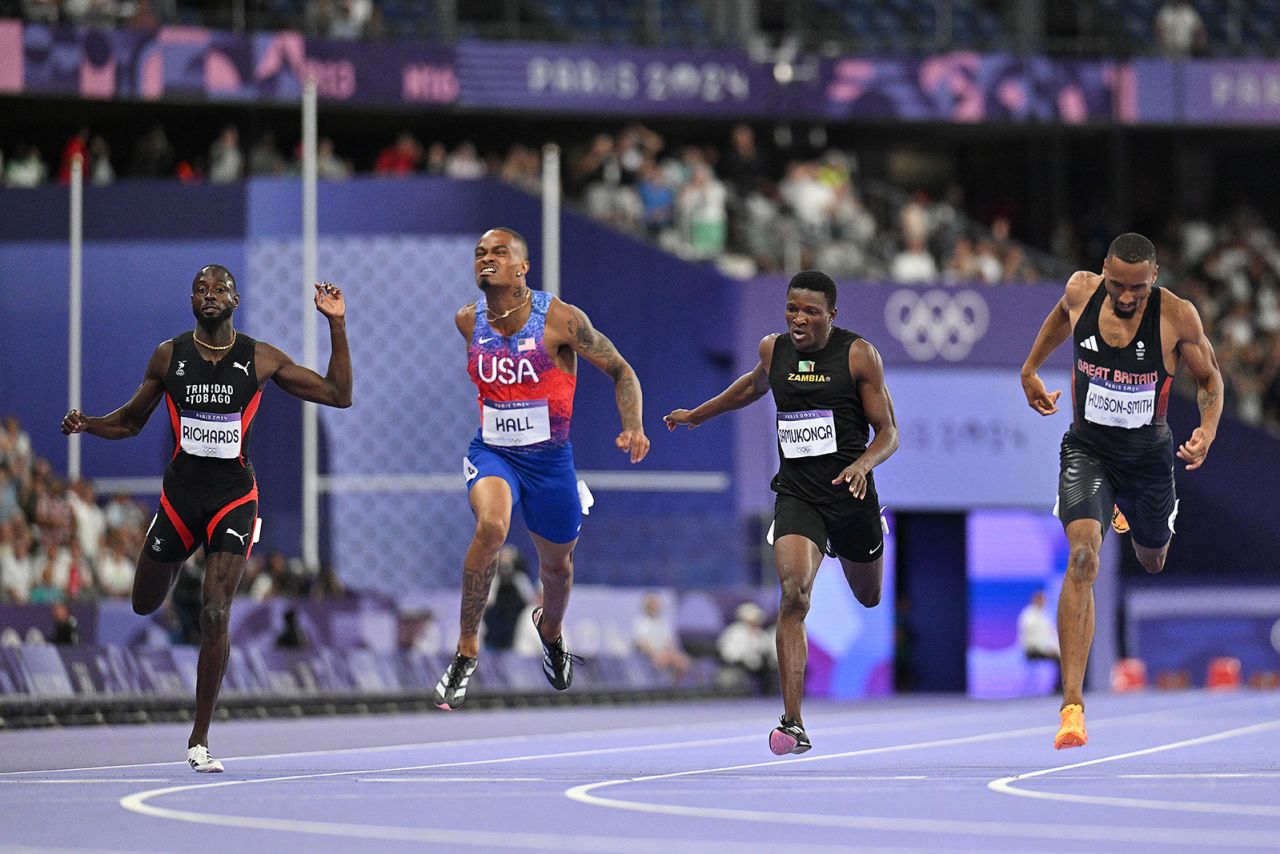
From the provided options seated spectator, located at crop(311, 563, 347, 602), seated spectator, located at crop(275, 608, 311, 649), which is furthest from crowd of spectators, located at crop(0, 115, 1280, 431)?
seated spectator, located at crop(275, 608, 311, 649)

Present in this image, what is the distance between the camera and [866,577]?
36.4ft

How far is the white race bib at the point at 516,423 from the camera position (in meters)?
11.2

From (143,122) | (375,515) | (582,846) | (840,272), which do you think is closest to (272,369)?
(582,846)

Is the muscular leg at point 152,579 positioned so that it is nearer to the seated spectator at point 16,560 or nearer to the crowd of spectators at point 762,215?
the seated spectator at point 16,560

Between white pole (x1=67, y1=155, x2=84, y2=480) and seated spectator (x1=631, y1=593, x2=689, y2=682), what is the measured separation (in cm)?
681

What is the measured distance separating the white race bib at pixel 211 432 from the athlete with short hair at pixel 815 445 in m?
2.09

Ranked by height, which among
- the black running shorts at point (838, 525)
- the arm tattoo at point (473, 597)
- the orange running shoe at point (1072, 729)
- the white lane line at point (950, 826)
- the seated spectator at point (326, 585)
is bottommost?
the white lane line at point (950, 826)

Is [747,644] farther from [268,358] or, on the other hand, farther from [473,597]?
[268,358]

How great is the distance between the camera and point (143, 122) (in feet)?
103

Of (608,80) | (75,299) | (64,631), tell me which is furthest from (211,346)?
(608,80)

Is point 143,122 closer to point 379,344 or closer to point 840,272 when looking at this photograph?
point 379,344

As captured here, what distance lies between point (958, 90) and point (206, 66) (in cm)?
1033

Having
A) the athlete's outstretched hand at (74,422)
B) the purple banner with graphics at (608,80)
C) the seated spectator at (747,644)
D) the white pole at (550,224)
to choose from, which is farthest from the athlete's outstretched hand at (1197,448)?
the purple banner with graphics at (608,80)

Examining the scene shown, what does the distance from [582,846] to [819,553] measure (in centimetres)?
401
